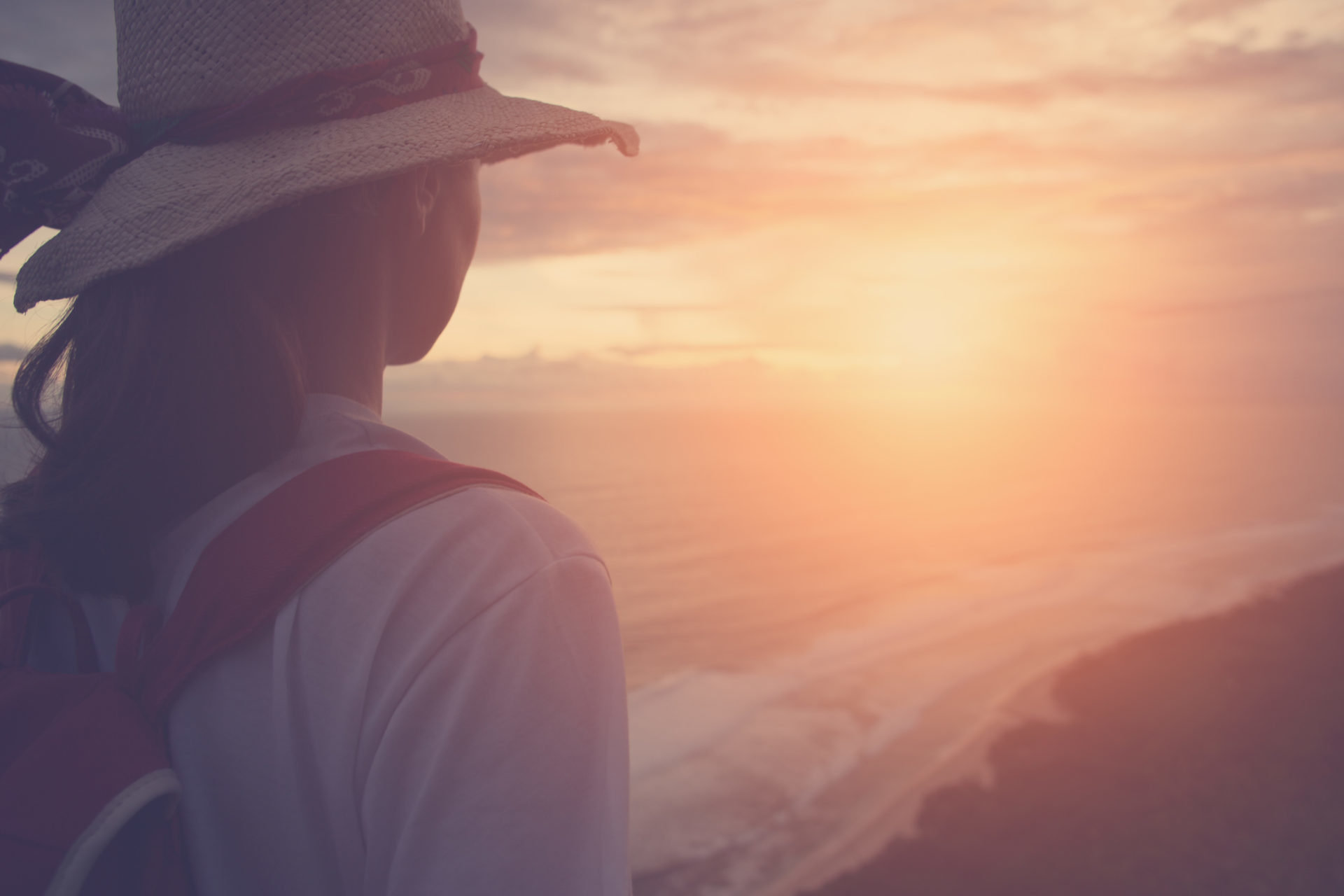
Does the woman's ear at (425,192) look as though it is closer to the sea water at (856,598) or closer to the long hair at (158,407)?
the long hair at (158,407)

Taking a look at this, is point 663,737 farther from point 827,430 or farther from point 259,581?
point 827,430

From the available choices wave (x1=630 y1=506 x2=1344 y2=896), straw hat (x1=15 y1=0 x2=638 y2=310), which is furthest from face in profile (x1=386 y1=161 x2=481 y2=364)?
wave (x1=630 y1=506 x2=1344 y2=896)

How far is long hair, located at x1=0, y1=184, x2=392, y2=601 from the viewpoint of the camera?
3.10 feet

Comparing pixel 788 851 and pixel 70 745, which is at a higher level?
pixel 70 745

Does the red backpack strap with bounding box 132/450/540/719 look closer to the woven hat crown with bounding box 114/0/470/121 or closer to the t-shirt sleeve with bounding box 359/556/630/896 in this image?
the t-shirt sleeve with bounding box 359/556/630/896

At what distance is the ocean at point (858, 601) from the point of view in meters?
13.0

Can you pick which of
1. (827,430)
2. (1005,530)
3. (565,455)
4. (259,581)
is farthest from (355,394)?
(827,430)

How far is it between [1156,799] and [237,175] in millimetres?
14113

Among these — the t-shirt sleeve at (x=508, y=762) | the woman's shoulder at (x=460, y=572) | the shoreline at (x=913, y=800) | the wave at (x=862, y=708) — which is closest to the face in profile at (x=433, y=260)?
the woman's shoulder at (x=460, y=572)

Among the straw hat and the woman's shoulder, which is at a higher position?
the straw hat

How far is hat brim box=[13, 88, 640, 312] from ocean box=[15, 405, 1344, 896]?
483 mm

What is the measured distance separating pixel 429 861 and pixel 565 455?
80.3 metres

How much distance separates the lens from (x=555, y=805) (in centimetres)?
76

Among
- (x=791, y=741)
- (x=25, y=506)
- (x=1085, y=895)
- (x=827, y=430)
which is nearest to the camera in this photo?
(x=25, y=506)
